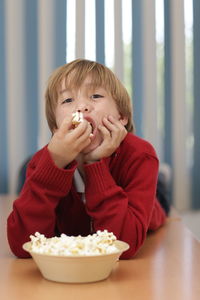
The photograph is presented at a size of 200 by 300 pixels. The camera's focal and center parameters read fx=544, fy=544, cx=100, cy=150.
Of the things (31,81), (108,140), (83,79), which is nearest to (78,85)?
(83,79)

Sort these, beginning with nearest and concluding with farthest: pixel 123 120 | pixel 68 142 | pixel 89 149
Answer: pixel 68 142, pixel 89 149, pixel 123 120

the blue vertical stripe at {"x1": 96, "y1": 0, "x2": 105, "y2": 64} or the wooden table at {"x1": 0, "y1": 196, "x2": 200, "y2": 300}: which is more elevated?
the blue vertical stripe at {"x1": 96, "y1": 0, "x2": 105, "y2": 64}

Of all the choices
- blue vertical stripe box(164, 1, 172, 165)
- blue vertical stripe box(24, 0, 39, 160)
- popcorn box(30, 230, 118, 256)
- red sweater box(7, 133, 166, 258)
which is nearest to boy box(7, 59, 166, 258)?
red sweater box(7, 133, 166, 258)

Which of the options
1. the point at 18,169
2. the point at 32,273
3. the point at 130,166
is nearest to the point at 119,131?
the point at 130,166

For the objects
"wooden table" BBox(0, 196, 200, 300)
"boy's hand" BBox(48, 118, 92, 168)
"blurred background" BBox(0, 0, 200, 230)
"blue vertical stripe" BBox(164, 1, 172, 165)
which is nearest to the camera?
"wooden table" BBox(0, 196, 200, 300)

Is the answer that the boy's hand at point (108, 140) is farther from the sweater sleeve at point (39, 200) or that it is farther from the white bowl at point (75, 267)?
the white bowl at point (75, 267)

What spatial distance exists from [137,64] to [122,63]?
0.26 feet

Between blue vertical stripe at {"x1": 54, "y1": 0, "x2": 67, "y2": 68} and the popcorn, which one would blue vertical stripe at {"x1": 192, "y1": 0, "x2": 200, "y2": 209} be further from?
the popcorn

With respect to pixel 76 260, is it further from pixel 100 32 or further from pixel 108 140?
pixel 100 32

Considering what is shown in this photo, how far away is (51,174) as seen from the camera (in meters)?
1.04

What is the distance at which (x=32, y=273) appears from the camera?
34.0 inches

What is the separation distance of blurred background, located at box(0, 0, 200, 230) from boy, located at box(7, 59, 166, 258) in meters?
1.38

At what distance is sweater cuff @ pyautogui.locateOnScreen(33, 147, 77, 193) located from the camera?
3.41 ft

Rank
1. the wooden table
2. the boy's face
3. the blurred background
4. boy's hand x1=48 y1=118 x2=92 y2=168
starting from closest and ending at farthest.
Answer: the wooden table → boy's hand x1=48 y1=118 x2=92 y2=168 → the boy's face → the blurred background
